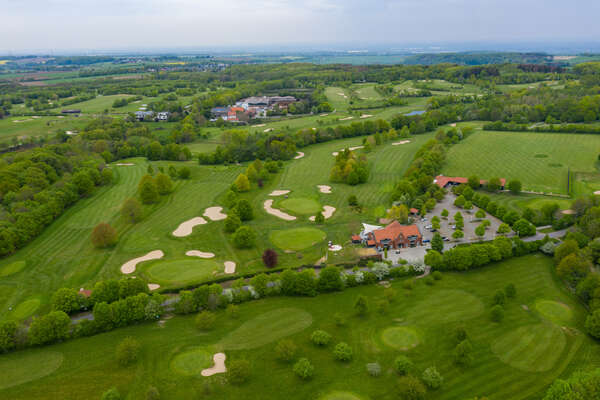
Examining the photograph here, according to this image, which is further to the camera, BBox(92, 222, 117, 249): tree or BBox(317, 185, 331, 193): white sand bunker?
BBox(317, 185, 331, 193): white sand bunker

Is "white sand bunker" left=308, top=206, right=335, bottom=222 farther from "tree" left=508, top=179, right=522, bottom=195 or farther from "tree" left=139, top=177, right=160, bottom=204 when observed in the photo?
"tree" left=508, top=179, right=522, bottom=195

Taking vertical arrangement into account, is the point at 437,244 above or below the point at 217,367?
above

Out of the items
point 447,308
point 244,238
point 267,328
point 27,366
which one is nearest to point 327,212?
point 244,238

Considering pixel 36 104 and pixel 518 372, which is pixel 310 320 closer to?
pixel 518 372

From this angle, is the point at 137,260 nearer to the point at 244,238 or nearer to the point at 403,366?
the point at 244,238

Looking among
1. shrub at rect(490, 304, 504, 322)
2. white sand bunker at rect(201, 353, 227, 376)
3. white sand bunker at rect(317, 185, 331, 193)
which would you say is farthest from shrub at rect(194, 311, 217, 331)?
white sand bunker at rect(317, 185, 331, 193)

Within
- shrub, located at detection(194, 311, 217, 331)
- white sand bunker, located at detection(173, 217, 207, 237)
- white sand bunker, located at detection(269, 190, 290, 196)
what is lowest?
shrub, located at detection(194, 311, 217, 331)
